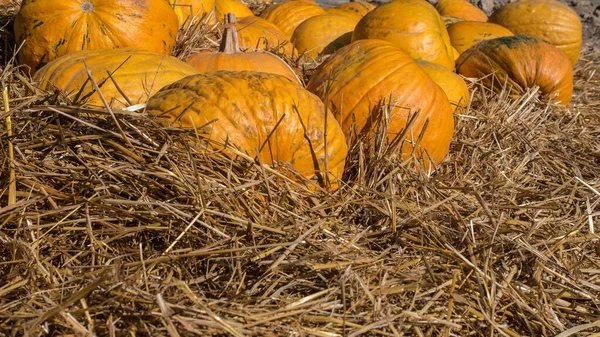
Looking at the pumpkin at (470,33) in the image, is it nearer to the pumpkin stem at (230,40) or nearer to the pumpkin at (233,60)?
the pumpkin at (233,60)

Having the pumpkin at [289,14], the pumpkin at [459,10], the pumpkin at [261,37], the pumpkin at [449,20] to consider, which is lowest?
the pumpkin at [459,10]

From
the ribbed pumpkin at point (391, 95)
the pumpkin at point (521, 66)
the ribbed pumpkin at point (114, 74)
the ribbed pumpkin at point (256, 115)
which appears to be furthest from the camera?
the pumpkin at point (521, 66)

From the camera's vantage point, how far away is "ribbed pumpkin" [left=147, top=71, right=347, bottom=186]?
2463mm

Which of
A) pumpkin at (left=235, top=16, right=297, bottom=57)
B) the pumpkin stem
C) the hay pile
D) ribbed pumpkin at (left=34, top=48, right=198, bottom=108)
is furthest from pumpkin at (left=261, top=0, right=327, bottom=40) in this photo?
the hay pile

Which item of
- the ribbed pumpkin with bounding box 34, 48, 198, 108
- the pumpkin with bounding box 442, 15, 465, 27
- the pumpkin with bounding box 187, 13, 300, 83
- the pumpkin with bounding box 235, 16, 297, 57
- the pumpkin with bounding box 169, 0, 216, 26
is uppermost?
the ribbed pumpkin with bounding box 34, 48, 198, 108

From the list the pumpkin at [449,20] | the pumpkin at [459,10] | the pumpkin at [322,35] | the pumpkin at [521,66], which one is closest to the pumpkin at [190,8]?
the pumpkin at [322,35]

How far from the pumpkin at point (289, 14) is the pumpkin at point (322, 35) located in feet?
1.04

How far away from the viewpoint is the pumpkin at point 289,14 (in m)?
5.40

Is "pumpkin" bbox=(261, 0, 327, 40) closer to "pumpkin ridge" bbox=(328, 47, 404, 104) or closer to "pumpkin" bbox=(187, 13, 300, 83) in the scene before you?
"pumpkin" bbox=(187, 13, 300, 83)

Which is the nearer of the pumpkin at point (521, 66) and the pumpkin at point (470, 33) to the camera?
the pumpkin at point (521, 66)

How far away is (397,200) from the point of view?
263cm

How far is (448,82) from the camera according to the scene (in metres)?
3.82

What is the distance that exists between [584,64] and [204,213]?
18.3 ft

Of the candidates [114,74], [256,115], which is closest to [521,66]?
[256,115]
